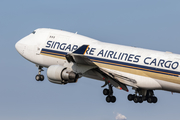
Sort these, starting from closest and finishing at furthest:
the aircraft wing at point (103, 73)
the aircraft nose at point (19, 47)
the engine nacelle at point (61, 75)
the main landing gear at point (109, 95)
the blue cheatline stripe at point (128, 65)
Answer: the blue cheatline stripe at point (128, 65), the aircraft wing at point (103, 73), the engine nacelle at point (61, 75), the main landing gear at point (109, 95), the aircraft nose at point (19, 47)

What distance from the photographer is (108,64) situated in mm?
43562

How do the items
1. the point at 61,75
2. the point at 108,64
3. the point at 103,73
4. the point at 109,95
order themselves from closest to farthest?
1. the point at 61,75
2. the point at 103,73
3. the point at 108,64
4. the point at 109,95

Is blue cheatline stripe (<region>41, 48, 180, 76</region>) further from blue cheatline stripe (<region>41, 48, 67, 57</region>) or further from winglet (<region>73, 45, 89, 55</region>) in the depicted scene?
winglet (<region>73, 45, 89, 55</region>)

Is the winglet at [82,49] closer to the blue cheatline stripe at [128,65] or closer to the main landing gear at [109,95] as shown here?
the blue cheatline stripe at [128,65]

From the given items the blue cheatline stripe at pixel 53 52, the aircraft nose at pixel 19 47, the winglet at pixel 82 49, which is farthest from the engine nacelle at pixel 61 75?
the aircraft nose at pixel 19 47

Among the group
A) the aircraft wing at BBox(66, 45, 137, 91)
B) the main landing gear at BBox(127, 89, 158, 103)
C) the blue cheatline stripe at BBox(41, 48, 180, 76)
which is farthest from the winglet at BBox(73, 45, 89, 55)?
the main landing gear at BBox(127, 89, 158, 103)

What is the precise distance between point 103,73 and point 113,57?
1.93m

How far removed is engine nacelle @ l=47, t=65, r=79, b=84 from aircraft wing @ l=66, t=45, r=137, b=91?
125 cm

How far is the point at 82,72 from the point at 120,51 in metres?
4.41

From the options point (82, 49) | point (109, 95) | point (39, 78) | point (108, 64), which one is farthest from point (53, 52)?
point (109, 95)

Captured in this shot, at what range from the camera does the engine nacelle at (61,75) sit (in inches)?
1645

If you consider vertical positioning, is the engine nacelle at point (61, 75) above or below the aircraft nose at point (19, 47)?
below

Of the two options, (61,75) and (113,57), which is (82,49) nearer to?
(61,75)

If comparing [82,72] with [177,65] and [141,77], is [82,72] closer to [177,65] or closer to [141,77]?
[141,77]
